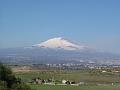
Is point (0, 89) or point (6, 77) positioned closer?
point (0, 89)

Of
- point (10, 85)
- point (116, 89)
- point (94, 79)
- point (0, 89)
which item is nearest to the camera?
point (0, 89)

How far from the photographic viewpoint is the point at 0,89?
25734mm

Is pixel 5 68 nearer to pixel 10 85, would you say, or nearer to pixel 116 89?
pixel 10 85

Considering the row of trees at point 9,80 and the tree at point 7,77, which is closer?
the row of trees at point 9,80

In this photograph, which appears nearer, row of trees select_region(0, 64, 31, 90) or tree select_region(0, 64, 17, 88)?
row of trees select_region(0, 64, 31, 90)

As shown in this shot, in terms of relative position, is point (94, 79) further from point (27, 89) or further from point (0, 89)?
point (0, 89)

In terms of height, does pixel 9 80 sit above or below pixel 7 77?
below

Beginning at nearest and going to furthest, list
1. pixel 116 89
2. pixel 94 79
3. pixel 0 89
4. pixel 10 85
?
1. pixel 0 89
2. pixel 10 85
3. pixel 116 89
4. pixel 94 79

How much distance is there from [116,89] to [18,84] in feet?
97.2

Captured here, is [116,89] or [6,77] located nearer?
[6,77]

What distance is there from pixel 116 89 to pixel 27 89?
2866 cm

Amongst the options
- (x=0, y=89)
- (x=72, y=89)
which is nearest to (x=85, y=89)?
(x=72, y=89)

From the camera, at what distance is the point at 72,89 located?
59594 millimetres

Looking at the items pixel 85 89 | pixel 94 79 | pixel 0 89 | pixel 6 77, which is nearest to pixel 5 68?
pixel 6 77
